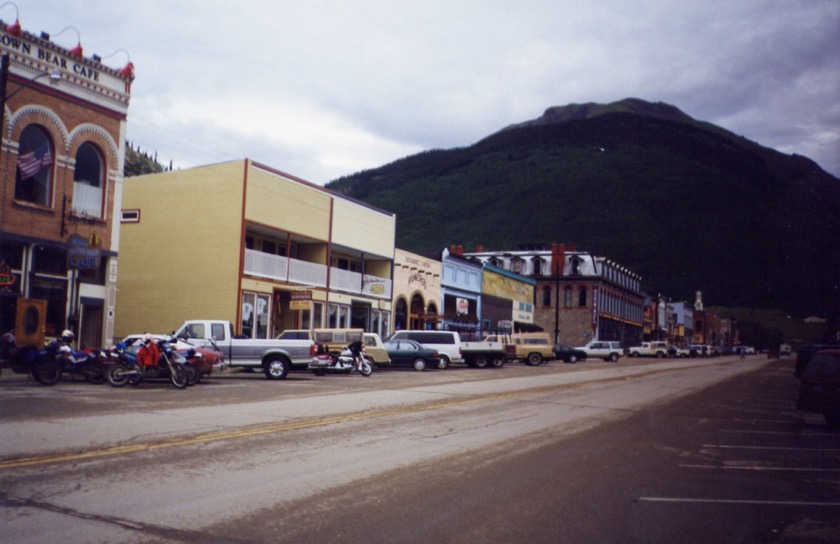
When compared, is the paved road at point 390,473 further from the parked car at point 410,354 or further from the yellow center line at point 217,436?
the parked car at point 410,354

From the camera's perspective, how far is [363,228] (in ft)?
152

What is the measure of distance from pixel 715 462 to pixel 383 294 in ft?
122

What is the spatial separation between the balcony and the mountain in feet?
252

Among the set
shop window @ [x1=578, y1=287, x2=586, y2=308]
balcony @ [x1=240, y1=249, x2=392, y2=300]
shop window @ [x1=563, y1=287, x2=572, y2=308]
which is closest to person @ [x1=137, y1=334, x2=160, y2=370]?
balcony @ [x1=240, y1=249, x2=392, y2=300]

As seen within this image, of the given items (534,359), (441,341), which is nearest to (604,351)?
(534,359)

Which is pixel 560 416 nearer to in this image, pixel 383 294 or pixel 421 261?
pixel 383 294

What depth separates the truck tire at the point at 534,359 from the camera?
167ft

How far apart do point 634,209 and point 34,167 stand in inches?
5062

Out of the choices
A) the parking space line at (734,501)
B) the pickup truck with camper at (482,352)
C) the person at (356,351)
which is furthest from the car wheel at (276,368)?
the parking space line at (734,501)

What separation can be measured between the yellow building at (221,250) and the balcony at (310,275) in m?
0.06

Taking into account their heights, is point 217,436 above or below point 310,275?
below

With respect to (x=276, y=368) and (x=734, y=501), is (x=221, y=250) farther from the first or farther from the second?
(x=734, y=501)

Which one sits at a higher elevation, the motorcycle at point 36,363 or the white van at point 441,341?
the white van at point 441,341

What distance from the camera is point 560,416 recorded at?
1652 centimetres
